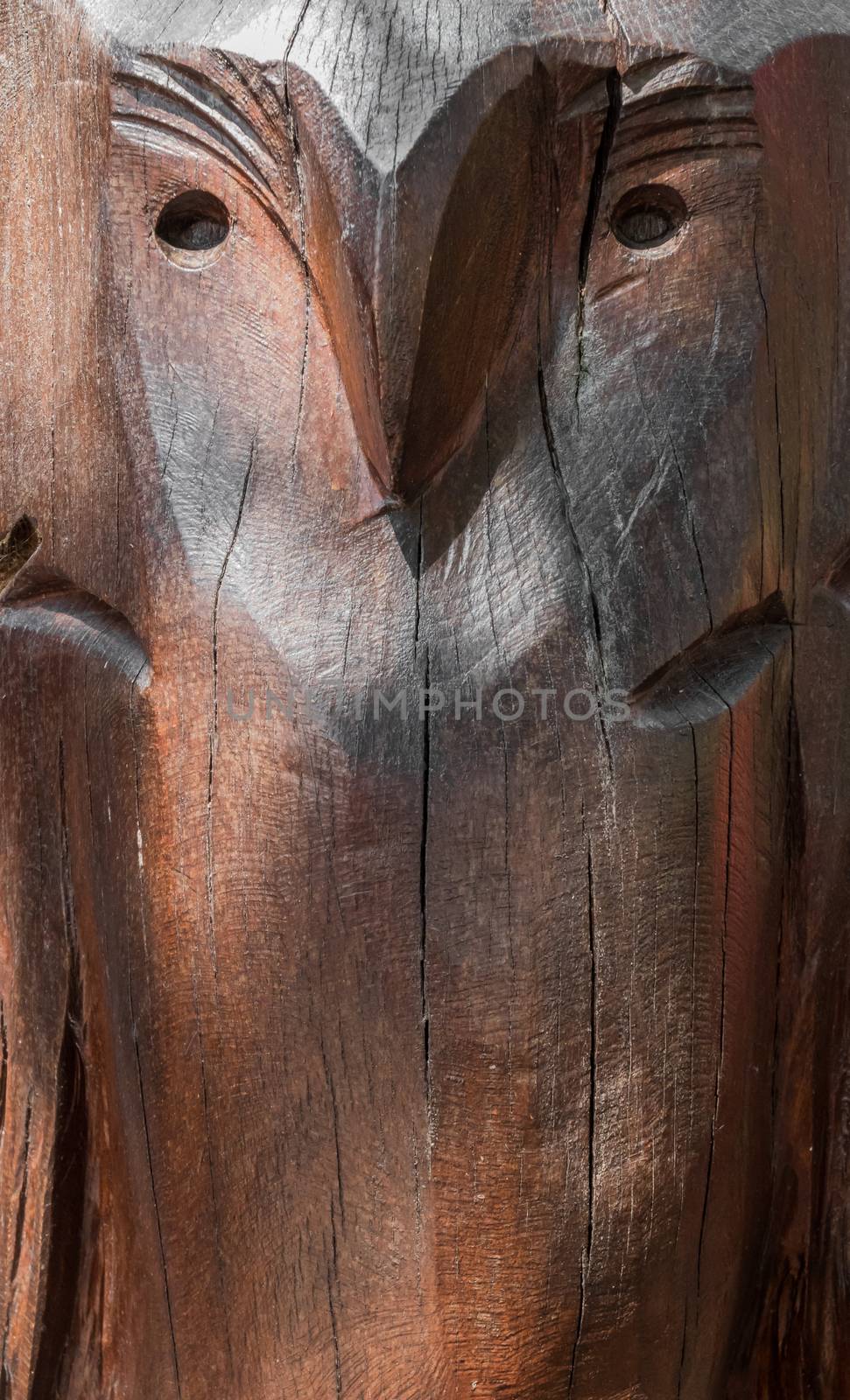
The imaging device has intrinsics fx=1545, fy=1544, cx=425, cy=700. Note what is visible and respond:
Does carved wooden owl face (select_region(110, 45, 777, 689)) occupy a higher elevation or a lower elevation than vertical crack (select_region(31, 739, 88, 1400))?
higher

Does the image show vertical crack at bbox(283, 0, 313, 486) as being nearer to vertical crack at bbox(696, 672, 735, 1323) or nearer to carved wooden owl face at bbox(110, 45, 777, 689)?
carved wooden owl face at bbox(110, 45, 777, 689)

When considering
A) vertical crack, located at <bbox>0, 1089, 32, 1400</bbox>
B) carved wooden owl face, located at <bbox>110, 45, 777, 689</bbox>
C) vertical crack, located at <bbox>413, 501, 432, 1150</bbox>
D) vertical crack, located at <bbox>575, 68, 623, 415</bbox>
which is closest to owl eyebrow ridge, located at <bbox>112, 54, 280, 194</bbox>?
carved wooden owl face, located at <bbox>110, 45, 777, 689</bbox>

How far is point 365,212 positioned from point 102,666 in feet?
1.50

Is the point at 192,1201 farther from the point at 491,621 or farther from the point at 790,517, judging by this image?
the point at 790,517

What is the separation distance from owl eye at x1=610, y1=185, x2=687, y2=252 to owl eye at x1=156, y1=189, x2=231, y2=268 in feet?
1.13

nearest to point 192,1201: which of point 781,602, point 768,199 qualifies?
point 781,602

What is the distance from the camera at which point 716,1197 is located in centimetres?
139

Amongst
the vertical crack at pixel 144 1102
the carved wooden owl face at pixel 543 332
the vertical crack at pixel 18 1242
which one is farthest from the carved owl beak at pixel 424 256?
the vertical crack at pixel 18 1242

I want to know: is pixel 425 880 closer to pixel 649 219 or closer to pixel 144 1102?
pixel 144 1102

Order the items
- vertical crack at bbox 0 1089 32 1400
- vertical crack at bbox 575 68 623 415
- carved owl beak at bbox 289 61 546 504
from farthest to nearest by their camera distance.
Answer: vertical crack at bbox 0 1089 32 1400 → vertical crack at bbox 575 68 623 415 → carved owl beak at bbox 289 61 546 504

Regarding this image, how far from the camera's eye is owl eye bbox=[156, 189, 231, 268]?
1.36m

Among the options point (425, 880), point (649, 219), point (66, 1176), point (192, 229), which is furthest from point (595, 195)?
point (66, 1176)

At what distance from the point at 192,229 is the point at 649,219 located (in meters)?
0.41

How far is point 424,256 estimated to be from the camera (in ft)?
4.02
